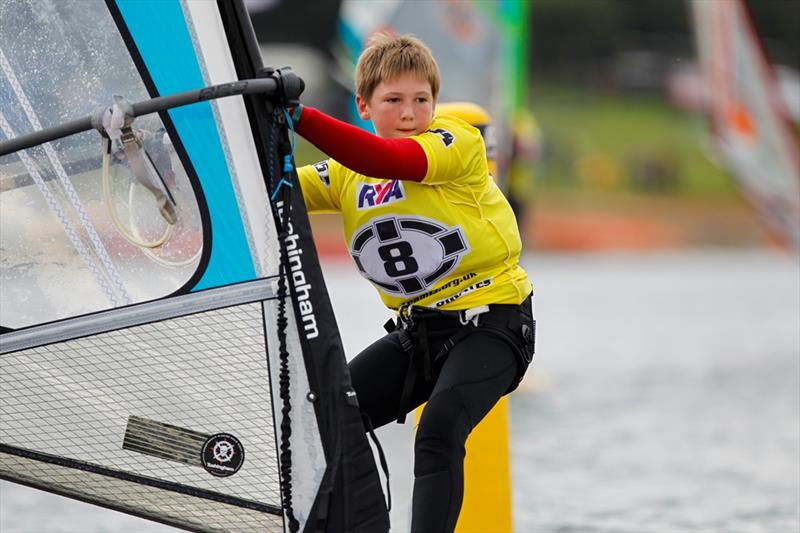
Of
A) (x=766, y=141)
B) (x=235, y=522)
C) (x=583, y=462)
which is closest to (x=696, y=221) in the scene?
(x=766, y=141)

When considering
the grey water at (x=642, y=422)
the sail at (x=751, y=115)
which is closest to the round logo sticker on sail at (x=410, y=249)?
the grey water at (x=642, y=422)

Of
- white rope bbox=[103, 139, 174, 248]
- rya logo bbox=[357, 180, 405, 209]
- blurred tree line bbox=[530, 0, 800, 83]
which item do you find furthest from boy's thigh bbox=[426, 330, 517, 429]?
blurred tree line bbox=[530, 0, 800, 83]

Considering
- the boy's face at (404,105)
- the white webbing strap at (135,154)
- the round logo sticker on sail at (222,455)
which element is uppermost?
the boy's face at (404,105)

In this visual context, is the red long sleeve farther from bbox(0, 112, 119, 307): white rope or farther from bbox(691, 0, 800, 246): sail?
bbox(691, 0, 800, 246): sail

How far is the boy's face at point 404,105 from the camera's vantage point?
338cm

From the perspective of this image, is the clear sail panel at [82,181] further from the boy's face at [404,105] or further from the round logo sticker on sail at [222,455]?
the boy's face at [404,105]

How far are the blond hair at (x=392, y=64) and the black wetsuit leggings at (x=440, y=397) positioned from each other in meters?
0.66

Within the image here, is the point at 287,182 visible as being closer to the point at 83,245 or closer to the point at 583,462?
the point at 83,245

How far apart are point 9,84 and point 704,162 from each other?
33420mm

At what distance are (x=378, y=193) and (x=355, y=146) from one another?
0.38 metres

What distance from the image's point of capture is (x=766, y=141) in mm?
8773

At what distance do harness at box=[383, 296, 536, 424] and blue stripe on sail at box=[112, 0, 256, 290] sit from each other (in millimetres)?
587

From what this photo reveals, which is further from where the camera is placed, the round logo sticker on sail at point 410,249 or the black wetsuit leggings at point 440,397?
the round logo sticker on sail at point 410,249

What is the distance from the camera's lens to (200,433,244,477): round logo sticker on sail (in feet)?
10.4
